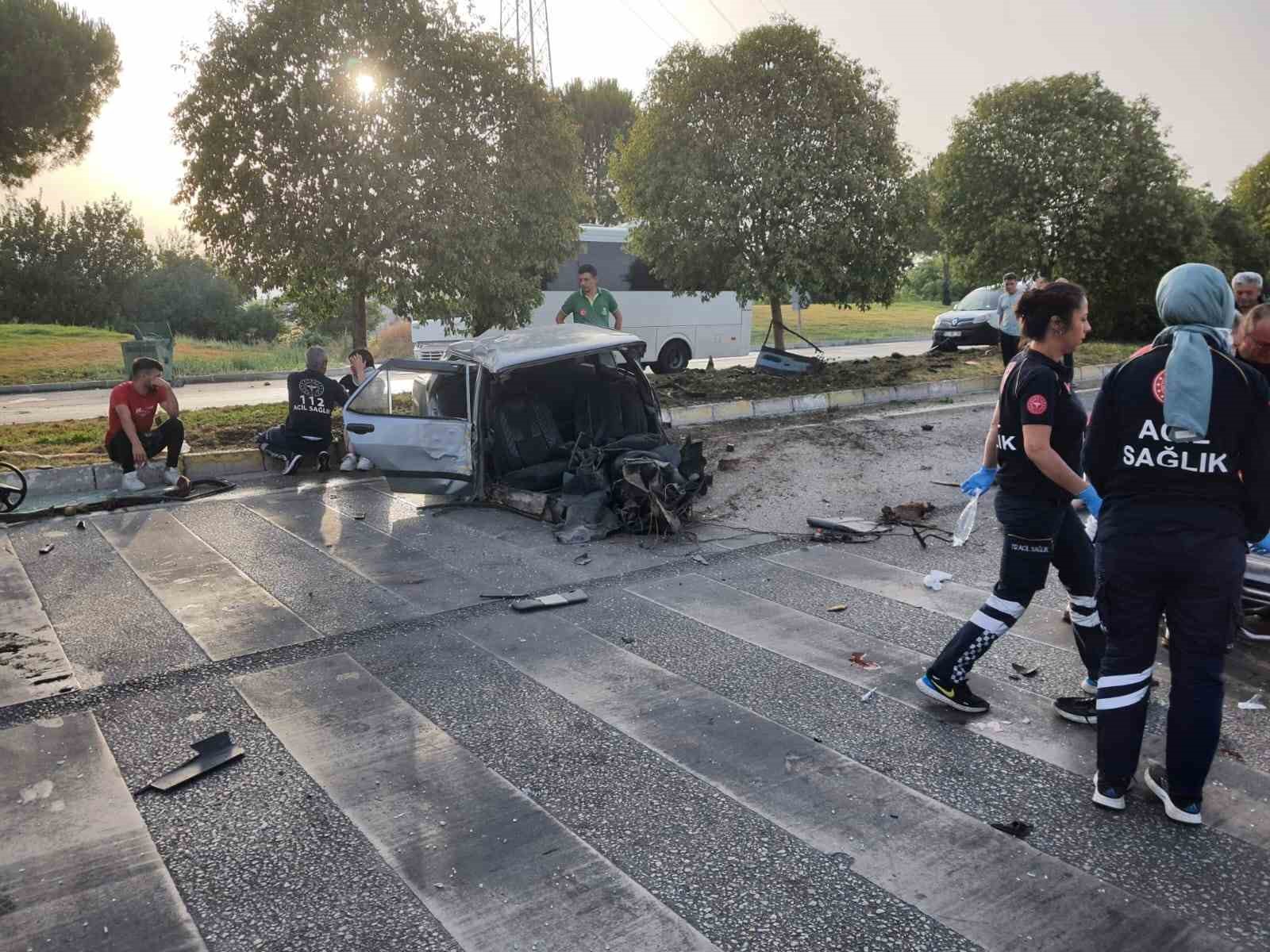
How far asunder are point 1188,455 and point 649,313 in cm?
1804

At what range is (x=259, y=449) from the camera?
1069 centimetres

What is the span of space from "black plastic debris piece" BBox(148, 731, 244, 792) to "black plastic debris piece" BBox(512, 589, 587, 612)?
6.77 ft

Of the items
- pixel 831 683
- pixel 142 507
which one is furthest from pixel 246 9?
pixel 831 683

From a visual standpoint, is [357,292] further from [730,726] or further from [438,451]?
[730,726]

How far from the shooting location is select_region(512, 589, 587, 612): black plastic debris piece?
5.93 meters

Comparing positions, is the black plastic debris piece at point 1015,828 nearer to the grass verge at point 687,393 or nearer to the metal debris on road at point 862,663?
the metal debris on road at point 862,663

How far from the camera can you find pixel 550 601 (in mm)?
6023

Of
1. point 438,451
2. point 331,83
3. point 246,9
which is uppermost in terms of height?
point 246,9

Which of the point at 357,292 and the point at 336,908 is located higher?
the point at 357,292

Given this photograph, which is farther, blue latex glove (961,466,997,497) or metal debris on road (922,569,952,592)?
metal debris on road (922,569,952,592)

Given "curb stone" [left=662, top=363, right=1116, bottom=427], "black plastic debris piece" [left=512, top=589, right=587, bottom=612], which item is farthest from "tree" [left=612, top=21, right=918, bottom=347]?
"black plastic debris piece" [left=512, top=589, right=587, bottom=612]

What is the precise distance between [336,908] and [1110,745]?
273cm

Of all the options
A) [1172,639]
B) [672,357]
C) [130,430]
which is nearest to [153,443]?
[130,430]

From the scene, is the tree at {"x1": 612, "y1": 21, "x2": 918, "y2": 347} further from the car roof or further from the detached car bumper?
the car roof
